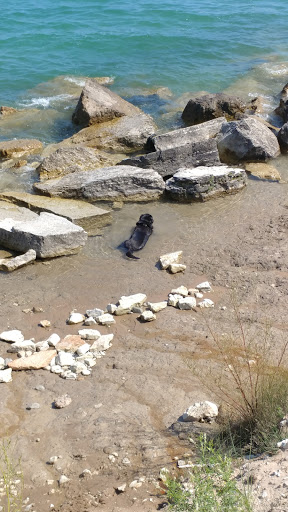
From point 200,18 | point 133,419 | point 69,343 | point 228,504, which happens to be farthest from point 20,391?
point 200,18

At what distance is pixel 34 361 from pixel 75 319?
79 cm

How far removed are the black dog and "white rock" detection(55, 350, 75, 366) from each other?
222 cm

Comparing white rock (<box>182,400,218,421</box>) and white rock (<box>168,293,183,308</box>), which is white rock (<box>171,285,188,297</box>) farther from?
white rock (<box>182,400,218,421</box>)

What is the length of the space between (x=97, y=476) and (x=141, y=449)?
1.30ft

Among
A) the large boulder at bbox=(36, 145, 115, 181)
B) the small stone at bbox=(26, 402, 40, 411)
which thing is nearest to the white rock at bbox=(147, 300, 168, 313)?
the small stone at bbox=(26, 402, 40, 411)

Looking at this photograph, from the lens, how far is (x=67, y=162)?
32.7ft

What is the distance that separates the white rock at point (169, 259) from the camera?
704 cm

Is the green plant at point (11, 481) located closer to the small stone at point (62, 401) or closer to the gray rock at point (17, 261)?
the small stone at point (62, 401)

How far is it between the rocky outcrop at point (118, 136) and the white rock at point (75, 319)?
5.65m

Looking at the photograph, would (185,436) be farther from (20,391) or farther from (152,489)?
(20,391)

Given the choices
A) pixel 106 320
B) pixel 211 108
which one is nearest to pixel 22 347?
pixel 106 320

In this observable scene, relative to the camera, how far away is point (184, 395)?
4.82 metres

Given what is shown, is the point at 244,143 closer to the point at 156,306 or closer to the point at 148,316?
the point at 156,306

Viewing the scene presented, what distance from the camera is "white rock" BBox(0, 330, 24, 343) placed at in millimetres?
5707
